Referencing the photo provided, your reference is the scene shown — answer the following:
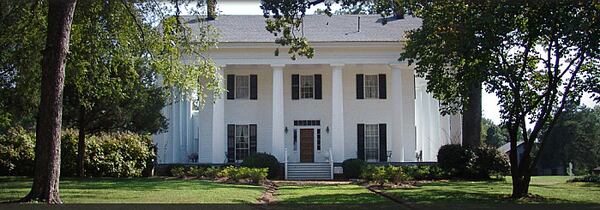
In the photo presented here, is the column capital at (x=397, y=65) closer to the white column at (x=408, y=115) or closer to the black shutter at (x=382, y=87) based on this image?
the white column at (x=408, y=115)

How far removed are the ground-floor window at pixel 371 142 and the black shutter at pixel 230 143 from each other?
7.45m

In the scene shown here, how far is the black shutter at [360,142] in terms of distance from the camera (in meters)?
36.9

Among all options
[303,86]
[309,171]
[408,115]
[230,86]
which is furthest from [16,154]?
[408,115]

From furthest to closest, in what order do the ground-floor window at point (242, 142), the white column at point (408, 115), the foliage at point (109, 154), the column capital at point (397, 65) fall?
1. the white column at point (408, 115)
2. the ground-floor window at point (242, 142)
3. the column capital at point (397, 65)
4. the foliage at point (109, 154)

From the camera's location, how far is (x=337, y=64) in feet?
117

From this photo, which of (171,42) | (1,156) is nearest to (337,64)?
(171,42)

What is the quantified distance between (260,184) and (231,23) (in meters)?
15.5

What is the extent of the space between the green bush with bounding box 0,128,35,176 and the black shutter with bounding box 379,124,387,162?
17882 millimetres

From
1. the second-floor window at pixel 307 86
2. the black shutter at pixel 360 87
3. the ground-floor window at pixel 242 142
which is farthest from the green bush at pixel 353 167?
the ground-floor window at pixel 242 142

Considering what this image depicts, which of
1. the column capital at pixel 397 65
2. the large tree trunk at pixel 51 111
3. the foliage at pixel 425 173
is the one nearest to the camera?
the large tree trunk at pixel 51 111

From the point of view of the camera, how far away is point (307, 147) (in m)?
37.2

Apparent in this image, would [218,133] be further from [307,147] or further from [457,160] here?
[457,160]

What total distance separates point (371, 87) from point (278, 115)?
19.0ft

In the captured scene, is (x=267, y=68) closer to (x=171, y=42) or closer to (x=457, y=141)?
(x=457, y=141)
